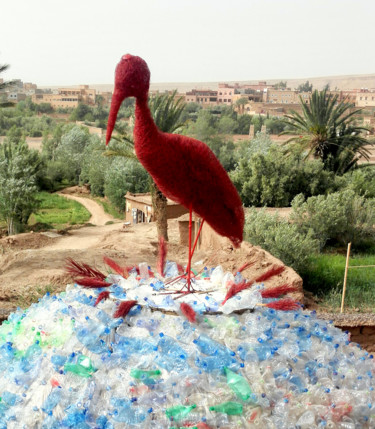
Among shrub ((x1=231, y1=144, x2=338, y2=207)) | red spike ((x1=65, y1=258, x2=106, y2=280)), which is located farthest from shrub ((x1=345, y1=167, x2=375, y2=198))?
red spike ((x1=65, y1=258, x2=106, y2=280))

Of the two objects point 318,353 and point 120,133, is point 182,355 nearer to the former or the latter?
point 318,353

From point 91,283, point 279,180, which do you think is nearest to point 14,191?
point 279,180

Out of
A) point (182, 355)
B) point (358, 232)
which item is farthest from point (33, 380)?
point (358, 232)

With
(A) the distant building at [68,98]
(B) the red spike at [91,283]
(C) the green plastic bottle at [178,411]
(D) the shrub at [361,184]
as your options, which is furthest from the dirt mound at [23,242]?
(A) the distant building at [68,98]

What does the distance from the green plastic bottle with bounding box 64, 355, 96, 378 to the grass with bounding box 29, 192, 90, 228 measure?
20.6 meters

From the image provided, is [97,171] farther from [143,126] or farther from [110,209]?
[143,126]

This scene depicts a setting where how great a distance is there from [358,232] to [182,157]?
10.6 m

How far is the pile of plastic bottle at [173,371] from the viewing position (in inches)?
115

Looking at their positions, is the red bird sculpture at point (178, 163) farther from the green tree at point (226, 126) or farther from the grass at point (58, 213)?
the green tree at point (226, 126)

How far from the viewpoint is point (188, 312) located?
335cm

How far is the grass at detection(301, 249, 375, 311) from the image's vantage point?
28.6ft

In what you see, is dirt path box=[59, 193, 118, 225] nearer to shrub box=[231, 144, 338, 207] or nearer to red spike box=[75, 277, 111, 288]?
shrub box=[231, 144, 338, 207]

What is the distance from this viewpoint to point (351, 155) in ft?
71.1

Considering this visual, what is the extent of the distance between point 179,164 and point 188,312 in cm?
104
